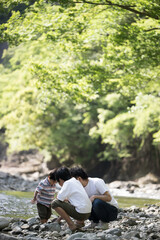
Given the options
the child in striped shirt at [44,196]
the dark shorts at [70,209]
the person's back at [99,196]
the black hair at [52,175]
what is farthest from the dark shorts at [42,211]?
the person's back at [99,196]

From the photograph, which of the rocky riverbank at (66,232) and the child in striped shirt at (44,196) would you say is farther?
the child in striped shirt at (44,196)

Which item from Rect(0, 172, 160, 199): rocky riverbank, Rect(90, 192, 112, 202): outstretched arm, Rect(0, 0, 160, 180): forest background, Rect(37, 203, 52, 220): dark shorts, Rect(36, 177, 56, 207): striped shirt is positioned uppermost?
Rect(0, 0, 160, 180): forest background

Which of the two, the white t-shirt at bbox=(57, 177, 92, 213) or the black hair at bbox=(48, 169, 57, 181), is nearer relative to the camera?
the white t-shirt at bbox=(57, 177, 92, 213)

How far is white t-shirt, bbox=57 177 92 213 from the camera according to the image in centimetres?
503

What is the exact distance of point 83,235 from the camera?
4406mm

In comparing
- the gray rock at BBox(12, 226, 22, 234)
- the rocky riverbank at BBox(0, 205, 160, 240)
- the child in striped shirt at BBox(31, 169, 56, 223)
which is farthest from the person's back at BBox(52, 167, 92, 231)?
the child in striped shirt at BBox(31, 169, 56, 223)

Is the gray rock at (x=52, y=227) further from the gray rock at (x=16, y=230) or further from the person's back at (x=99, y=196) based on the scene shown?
the person's back at (x=99, y=196)

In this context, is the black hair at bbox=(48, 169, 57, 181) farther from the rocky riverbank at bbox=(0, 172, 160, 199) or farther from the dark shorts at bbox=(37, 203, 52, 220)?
the rocky riverbank at bbox=(0, 172, 160, 199)

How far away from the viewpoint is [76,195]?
509 centimetres

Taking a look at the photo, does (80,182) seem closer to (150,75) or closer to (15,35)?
(15,35)

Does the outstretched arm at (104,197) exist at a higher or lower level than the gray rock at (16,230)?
higher

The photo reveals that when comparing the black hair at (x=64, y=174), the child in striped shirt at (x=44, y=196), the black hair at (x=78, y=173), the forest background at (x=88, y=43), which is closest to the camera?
the black hair at (x=78, y=173)

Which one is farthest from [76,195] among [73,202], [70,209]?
[70,209]

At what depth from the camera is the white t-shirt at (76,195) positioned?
5.03 meters
